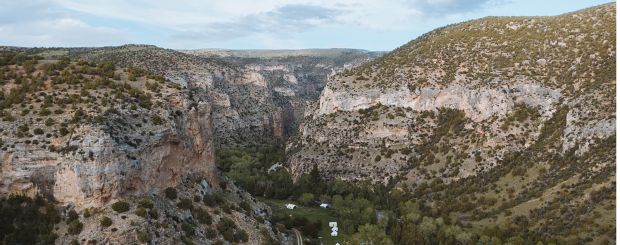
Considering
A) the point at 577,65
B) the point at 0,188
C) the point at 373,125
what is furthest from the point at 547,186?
the point at 0,188

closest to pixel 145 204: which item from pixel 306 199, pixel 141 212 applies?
pixel 141 212

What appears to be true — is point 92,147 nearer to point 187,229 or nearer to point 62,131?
point 62,131

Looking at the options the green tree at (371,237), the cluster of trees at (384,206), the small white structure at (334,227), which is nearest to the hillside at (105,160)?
the green tree at (371,237)

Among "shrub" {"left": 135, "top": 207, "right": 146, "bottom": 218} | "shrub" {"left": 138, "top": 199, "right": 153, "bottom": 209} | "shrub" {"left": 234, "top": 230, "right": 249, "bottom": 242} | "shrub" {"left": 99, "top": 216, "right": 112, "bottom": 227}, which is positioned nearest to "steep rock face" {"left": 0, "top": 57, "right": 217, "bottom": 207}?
"shrub" {"left": 138, "top": 199, "right": 153, "bottom": 209}

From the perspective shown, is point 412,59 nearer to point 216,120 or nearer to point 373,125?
point 373,125

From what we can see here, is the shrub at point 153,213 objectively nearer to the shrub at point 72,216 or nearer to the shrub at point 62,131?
the shrub at point 72,216

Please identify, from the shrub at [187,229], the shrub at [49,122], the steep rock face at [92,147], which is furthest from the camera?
the shrub at [187,229]
